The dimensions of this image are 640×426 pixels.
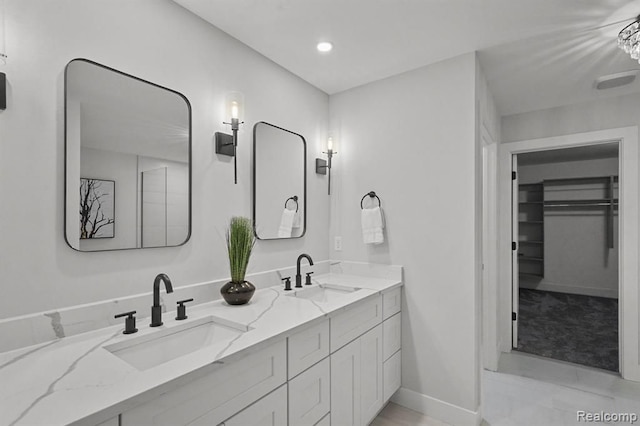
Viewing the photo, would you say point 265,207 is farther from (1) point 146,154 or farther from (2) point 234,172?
(1) point 146,154

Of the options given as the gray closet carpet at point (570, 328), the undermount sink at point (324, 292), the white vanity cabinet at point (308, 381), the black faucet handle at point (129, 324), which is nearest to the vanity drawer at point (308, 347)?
the white vanity cabinet at point (308, 381)

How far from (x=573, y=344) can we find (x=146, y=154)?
439 centimetres

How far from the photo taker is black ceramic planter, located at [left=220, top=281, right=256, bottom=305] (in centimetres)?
174

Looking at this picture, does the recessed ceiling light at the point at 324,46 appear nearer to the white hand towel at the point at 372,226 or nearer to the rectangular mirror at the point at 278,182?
the rectangular mirror at the point at 278,182

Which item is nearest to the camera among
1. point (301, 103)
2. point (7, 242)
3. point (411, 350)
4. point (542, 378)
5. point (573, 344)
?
point (7, 242)

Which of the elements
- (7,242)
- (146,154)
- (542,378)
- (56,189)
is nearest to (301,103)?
(146,154)

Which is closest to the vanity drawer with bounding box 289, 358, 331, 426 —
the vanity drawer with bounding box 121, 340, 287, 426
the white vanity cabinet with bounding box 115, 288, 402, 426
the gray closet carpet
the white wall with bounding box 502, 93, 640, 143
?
the white vanity cabinet with bounding box 115, 288, 402, 426

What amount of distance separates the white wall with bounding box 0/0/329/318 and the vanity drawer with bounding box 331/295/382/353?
27.0 inches

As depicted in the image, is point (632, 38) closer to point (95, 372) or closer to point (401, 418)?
point (401, 418)

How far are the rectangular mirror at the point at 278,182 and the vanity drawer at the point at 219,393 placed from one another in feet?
3.28

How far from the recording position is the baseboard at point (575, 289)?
5414 millimetres

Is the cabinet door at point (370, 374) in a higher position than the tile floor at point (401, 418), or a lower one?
higher

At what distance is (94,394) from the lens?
2.90ft

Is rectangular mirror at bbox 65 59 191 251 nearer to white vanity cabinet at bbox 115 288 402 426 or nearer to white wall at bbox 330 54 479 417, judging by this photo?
white vanity cabinet at bbox 115 288 402 426
